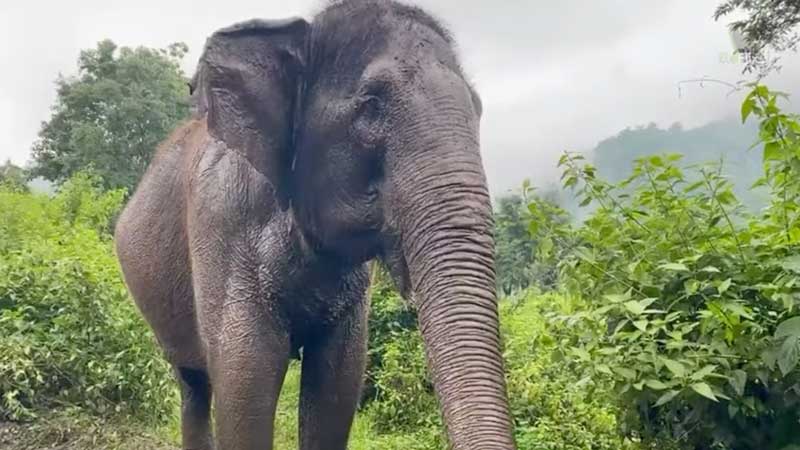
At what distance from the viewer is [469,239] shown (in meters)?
2.35

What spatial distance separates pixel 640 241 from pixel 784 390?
0.63 m

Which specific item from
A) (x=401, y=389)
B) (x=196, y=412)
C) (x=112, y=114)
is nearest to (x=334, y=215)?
(x=196, y=412)

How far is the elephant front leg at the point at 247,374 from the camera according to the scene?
302cm

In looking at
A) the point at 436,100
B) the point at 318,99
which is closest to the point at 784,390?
the point at 436,100

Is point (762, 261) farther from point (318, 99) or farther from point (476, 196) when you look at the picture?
point (318, 99)

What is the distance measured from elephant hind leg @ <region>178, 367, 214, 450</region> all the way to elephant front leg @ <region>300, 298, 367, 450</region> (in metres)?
1.13

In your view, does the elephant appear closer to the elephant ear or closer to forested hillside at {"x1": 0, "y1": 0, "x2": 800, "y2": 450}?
the elephant ear

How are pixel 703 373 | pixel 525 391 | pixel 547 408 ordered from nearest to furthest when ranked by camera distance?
pixel 703 373 → pixel 547 408 → pixel 525 391

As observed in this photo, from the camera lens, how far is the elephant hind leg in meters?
4.46

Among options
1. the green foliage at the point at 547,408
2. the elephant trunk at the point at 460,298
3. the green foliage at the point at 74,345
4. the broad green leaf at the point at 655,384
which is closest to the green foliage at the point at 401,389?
the green foliage at the point at 547,408

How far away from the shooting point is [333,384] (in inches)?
134

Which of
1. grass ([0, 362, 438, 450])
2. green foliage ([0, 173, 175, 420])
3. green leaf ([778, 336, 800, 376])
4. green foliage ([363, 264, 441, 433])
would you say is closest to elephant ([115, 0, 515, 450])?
green leaf ([778, 336, 800, 376])

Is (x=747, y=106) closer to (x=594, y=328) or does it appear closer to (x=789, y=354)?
(x=789, y=354)

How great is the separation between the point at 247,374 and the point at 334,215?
0.63 m
